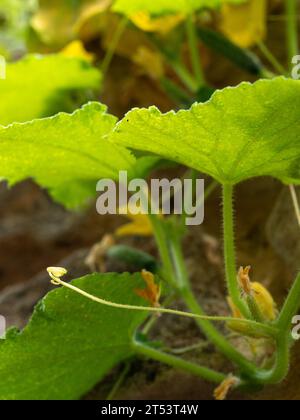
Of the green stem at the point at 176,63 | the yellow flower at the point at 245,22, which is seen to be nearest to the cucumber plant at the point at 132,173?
the green stem at the point at 176,63

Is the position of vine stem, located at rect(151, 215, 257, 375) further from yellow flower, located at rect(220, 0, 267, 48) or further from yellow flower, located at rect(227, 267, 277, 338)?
yellow flower, located at rect(220, 0, 267, 48)

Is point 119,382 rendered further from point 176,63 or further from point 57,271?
point 176,63

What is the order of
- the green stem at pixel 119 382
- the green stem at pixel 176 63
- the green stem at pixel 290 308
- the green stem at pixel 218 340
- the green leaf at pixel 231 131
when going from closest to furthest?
the green leaf at pixel 231 131 < the green stem at pixel 290 308 < the green stem at pixel 218 340 < the green stem at pixel 119 382 < the green stem at pixel 176 63

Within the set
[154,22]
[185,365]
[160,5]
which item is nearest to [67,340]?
[185,365]

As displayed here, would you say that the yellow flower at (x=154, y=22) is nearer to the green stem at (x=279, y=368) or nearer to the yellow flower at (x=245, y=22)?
the yellow flower at (x=245, y=22)
